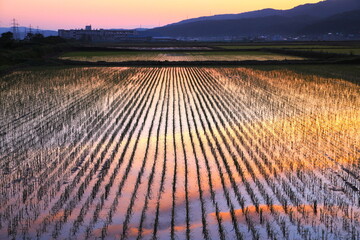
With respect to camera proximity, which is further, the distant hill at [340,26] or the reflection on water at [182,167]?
the distant hill at [340,26]

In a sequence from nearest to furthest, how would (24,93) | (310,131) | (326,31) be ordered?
1. (310,131)
2. (24,93)
3. (326,31)

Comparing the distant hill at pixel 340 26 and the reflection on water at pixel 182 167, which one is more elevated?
the distant hill at pixel 340 26

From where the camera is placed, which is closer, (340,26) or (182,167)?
(182,167)

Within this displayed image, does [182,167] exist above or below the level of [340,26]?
below

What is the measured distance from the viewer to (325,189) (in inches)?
233

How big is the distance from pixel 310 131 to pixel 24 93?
10.0 meters

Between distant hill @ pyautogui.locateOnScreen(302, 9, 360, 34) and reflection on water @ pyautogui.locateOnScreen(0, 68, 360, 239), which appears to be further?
distant hill @ pyautogui.locateOnScreen(302, 9, 360, 34)

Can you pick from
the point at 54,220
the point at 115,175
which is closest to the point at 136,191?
the point at 115,175

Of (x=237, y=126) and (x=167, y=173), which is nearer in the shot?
(x=167, y=173)

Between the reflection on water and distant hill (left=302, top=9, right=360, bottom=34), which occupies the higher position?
distant hill (left=302, top=9, right=360, bottom=34)

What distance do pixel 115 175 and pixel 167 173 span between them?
750 millimetres

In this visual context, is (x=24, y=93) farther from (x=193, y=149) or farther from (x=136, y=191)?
(x=136, y=191)

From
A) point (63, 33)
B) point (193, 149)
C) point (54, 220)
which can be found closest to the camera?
point (54, 220)

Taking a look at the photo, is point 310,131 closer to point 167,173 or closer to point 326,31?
point 167,173
